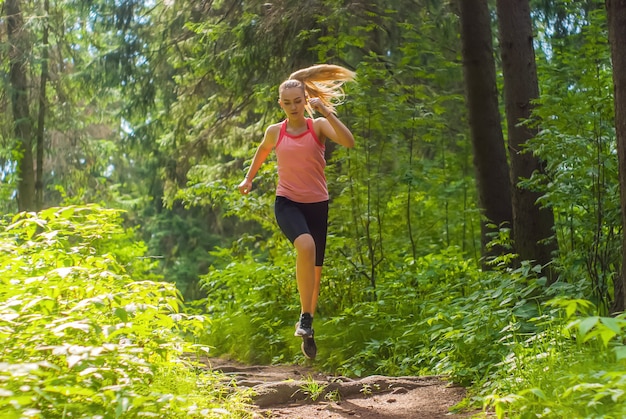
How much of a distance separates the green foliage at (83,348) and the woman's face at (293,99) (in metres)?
1.82

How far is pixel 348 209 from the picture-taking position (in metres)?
8.58

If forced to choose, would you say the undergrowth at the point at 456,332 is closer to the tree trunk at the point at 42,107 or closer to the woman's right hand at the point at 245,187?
the woman's right hand at the point at 245,187

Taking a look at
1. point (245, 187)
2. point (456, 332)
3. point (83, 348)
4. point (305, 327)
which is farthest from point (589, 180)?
point (83, 348)

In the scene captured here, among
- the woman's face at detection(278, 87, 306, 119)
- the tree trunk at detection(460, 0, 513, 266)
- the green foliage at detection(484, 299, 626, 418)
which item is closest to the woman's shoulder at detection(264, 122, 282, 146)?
the woman's face at detection(278, 87, 306, 119)

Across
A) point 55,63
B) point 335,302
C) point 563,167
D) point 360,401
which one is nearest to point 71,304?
point 360,401

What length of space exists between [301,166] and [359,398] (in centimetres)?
186

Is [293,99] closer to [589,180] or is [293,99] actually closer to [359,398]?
[359,398]

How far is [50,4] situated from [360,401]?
14070mm

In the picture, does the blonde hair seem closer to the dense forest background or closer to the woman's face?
the woman's face

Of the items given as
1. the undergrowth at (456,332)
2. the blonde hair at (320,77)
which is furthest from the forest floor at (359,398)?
the blonde hair at (320,77)

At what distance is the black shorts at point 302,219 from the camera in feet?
18.5

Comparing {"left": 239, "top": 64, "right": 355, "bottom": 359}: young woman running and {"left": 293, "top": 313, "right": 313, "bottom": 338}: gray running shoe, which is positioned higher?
{"left": 239, "top": 64, "right": 355, "bottom": 359}: young woman running

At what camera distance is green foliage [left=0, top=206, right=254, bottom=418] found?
298 centimetres

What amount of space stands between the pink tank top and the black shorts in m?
0.05
